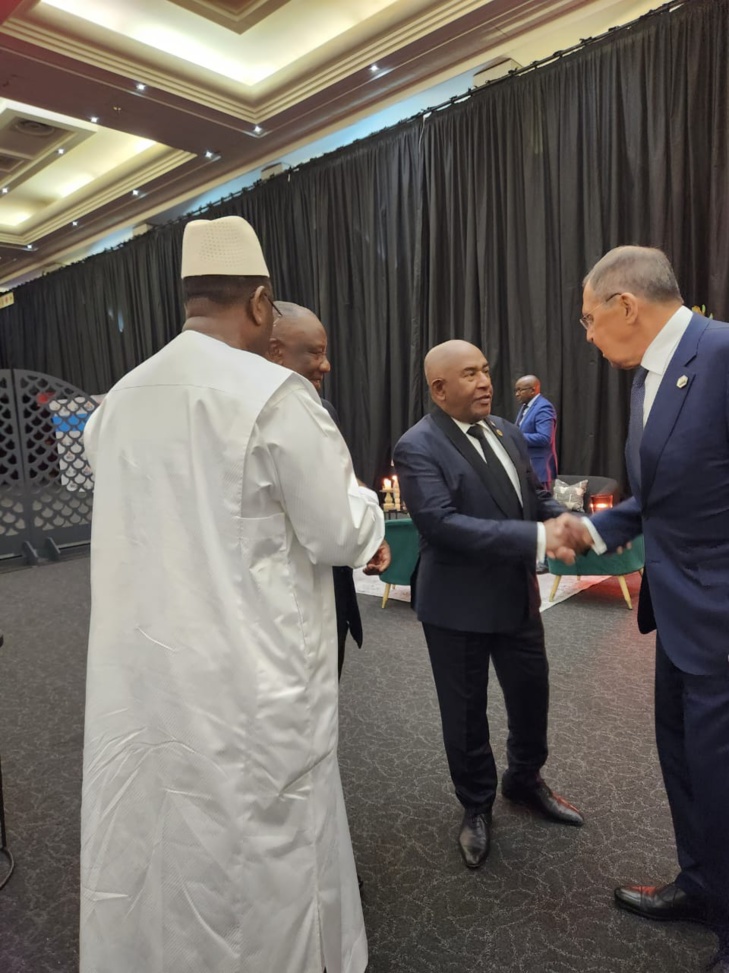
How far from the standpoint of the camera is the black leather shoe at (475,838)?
1.92 meters

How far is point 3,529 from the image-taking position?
22.7 ft

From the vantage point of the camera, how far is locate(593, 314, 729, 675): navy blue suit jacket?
1393 mm

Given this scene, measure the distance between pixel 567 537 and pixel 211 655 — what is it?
987mm

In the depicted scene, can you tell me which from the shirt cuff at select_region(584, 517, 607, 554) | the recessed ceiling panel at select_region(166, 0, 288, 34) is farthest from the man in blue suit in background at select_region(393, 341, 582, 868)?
the recessed ceiling panel at select_region(166, 0, 288, 34)

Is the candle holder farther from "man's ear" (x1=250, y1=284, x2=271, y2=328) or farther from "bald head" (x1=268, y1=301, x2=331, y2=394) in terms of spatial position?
"man's ear" (x1=250, y1=284, x2=271, y2=328)

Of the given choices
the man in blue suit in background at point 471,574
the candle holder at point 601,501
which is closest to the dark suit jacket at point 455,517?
the man in blue suit in background at point 471,574

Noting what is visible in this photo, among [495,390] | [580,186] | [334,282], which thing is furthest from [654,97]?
[334,282]

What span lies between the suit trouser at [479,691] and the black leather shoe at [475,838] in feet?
0.10

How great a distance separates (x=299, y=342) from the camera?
1921 millimetres

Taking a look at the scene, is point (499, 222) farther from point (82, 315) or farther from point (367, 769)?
point (82, 315)

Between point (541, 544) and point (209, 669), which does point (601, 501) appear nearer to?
point (541, 544)

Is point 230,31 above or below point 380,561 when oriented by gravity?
above

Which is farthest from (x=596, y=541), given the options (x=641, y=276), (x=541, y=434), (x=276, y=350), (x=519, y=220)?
(x=519, y=220)

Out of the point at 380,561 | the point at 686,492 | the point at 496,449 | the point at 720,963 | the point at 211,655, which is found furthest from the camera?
the point at 496,449
